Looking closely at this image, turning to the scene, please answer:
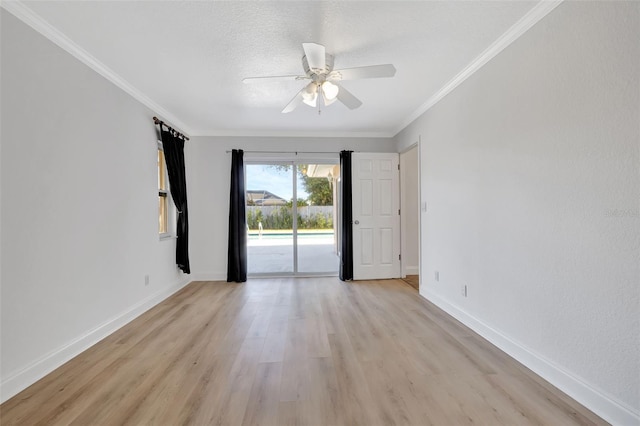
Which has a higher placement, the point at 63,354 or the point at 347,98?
the point at 347,98

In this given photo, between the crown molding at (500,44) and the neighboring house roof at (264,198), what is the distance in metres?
2.77

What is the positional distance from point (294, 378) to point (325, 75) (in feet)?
7.54

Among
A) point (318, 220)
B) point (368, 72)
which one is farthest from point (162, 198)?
point (368, 72)

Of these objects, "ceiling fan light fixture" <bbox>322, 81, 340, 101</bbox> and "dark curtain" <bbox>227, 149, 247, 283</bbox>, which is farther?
"dark curtain" <bbox>227, 149, 247, 283</bbox>

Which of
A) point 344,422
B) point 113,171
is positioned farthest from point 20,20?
point 344,422

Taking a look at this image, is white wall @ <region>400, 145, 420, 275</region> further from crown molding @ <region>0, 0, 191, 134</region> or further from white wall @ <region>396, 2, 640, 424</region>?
crown molding @ <region>0, 0, 191, 134</region>

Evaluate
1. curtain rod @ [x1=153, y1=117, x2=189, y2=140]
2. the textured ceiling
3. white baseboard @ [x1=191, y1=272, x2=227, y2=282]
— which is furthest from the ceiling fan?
white baseboard @ [x1=191, y1=272, x2=227, y2=282]

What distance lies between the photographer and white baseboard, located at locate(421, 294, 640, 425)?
4.72 feet

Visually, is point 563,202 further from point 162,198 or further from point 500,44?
point 162,198

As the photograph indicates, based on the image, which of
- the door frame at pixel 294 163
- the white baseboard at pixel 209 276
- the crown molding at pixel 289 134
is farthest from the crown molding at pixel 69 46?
the white baseboard at pixel 209 276

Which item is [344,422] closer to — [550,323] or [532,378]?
[532,378]

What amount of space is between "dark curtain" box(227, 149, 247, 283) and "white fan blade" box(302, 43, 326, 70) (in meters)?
2.79

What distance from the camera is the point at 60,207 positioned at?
2098 millimetres

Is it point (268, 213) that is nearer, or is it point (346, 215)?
point (346, 215)
